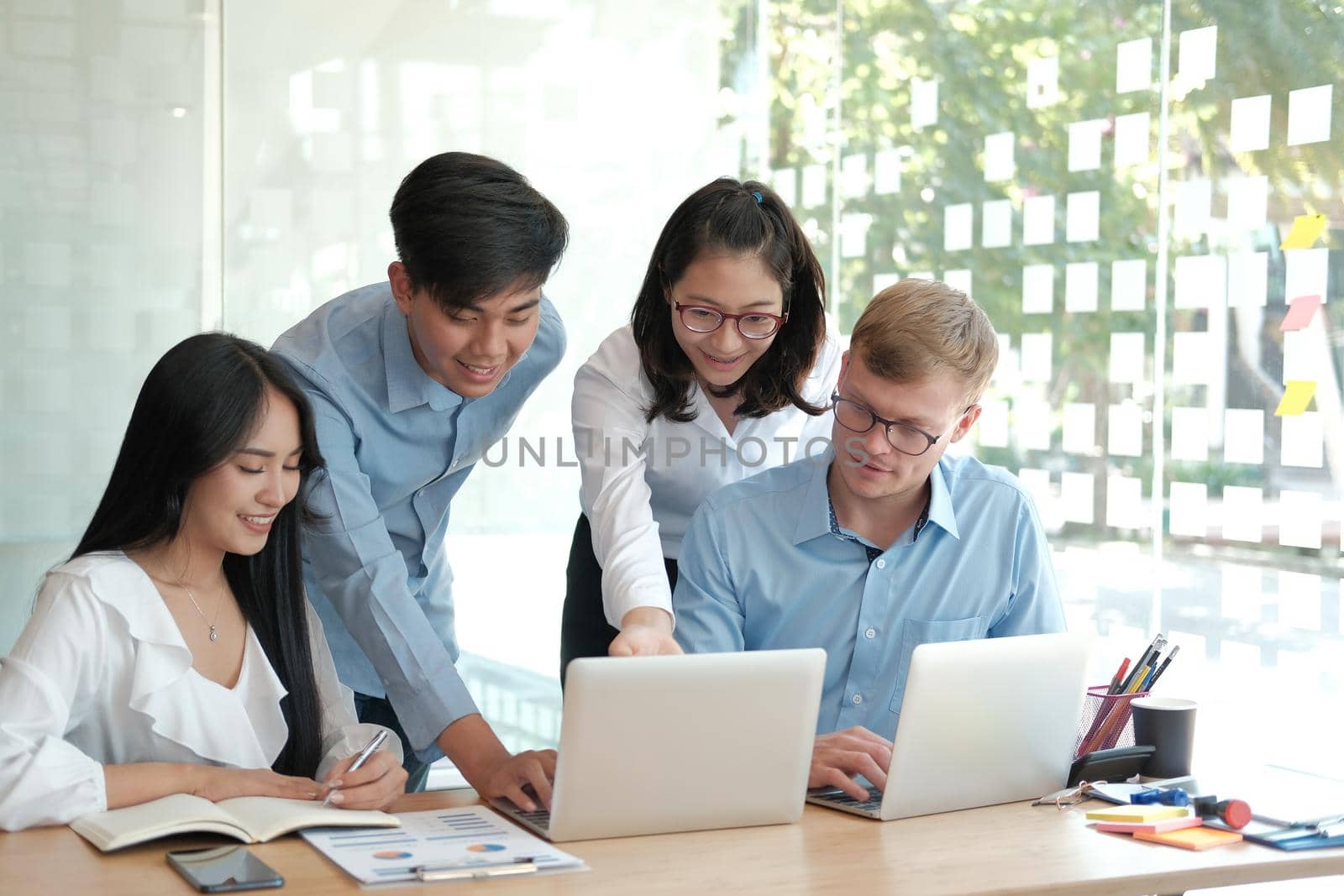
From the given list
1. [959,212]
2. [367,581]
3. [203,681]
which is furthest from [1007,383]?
[203,681]

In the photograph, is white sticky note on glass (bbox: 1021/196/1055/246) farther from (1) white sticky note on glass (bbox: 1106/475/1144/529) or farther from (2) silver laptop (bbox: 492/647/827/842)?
(2) silver laptop (bbox: 492/647/827/842)

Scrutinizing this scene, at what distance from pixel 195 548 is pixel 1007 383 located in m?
2.93

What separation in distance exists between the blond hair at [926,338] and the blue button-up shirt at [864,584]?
0.18 m

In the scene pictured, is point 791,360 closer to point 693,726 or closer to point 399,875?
point 693,726

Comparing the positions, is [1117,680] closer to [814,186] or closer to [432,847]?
[432,847]

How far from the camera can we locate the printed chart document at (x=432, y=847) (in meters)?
1.38

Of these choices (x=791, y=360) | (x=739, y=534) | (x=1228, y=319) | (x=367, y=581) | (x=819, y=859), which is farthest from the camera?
(x=1228, y=319)

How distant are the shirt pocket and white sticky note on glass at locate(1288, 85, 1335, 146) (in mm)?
1921

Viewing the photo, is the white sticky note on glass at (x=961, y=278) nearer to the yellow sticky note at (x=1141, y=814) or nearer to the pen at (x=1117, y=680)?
the pen at (x=1117, y=680)

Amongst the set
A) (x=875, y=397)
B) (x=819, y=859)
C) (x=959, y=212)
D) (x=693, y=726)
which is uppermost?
(x=959, y=212)

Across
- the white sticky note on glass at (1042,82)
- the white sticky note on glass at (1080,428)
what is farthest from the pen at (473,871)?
the white sticky note on glass at (1042,82)

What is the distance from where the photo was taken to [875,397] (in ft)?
6.50

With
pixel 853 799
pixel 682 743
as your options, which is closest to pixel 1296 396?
pixel 853 799

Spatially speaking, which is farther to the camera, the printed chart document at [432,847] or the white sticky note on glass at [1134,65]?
the white sticky note on glass at [1134,65]
